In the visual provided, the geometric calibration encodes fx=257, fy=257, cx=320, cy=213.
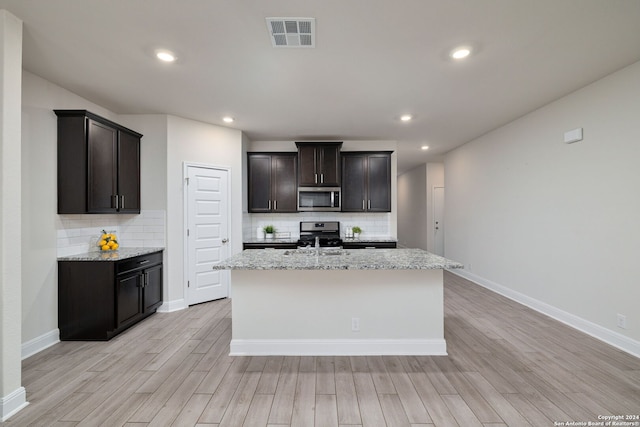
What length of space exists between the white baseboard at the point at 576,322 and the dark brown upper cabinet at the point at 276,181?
381cm

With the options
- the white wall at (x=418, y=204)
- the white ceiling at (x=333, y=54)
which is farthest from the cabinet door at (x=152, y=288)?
the white wall at (x=418, y=204)

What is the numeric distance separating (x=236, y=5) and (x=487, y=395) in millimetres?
3397

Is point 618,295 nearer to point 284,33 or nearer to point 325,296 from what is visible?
point 325,296

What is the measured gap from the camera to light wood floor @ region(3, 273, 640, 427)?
1772 millimetres

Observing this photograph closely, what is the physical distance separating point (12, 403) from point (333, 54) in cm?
365

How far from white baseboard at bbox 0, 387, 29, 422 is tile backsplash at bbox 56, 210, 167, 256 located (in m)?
1.52

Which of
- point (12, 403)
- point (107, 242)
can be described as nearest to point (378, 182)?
point (107, 242)

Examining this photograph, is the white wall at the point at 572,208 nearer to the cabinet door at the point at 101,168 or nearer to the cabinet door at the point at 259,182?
the cabinet door at the point at 259,182

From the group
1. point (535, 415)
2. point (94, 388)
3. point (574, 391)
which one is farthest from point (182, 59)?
point (574, 391)

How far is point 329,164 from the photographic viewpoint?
475 cm

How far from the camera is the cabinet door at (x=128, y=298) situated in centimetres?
291

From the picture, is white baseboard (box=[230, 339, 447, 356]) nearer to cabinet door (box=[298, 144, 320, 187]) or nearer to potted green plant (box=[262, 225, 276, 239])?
potted green plant (box=[262, 225, 276, 239])

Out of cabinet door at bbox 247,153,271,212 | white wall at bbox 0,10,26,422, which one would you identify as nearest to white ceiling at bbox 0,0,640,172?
white wall at bbox 0,10,26,422

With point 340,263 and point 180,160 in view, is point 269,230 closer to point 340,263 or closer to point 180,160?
point 180,160
